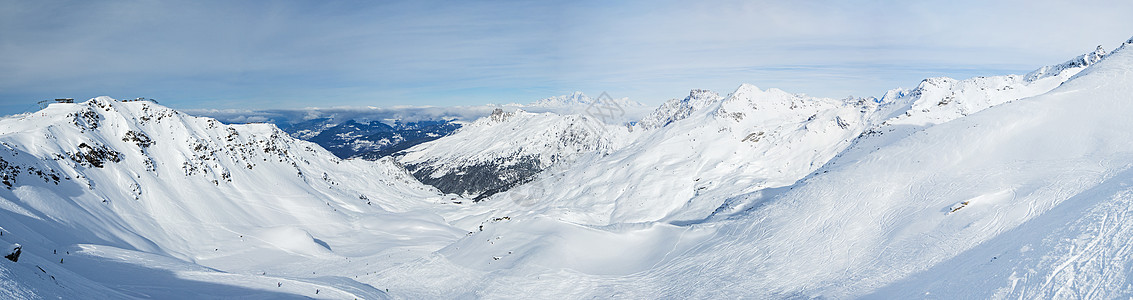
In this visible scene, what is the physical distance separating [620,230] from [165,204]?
174ft

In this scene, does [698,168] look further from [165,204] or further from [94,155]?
[94,155]

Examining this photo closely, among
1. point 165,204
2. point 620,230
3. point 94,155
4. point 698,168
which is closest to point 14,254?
point 620,230

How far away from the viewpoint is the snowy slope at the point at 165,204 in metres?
26.8

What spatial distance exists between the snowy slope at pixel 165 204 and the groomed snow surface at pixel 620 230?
27cm

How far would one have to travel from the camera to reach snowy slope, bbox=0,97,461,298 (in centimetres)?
2680

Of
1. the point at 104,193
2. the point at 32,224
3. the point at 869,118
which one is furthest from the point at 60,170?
the point at 869,118

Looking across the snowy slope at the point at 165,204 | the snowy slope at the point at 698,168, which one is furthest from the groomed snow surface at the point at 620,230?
the snowy slope at the point at 698,168

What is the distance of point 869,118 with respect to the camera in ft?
520

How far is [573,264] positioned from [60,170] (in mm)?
52860

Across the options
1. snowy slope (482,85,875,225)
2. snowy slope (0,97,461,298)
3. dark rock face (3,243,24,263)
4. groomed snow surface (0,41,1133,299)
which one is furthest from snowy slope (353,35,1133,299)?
snowy slope (482,85,875,225)

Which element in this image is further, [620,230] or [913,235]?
[620,230]

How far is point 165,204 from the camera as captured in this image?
51469 mm

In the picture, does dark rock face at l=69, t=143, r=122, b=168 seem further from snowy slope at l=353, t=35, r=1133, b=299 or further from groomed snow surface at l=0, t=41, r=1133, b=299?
snowy slope at l=353, t=35, r=1133, b=299

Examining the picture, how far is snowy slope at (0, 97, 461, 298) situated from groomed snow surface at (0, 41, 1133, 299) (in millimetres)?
269
